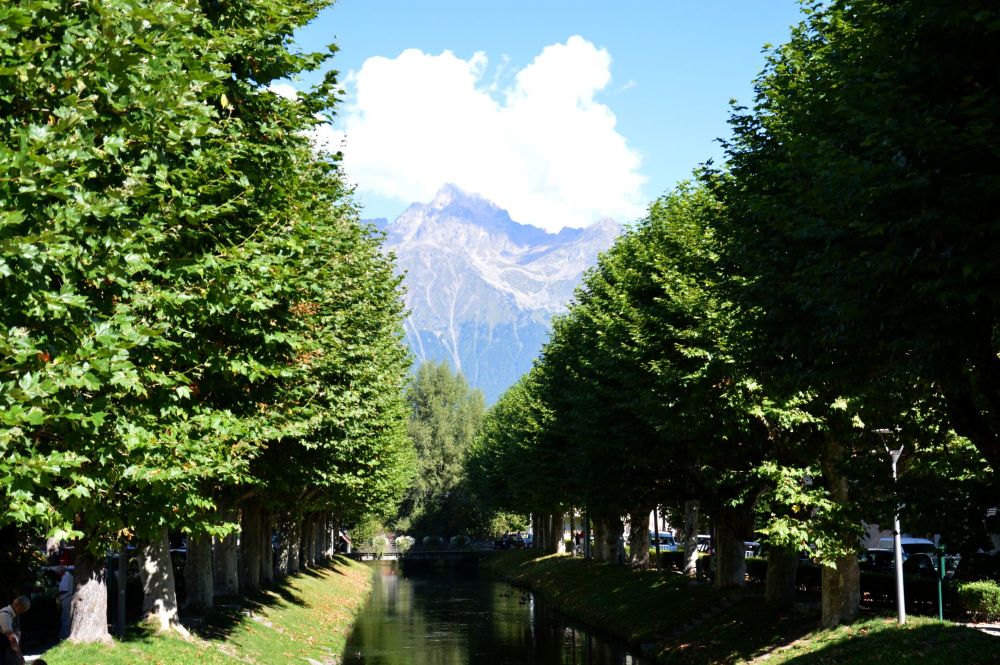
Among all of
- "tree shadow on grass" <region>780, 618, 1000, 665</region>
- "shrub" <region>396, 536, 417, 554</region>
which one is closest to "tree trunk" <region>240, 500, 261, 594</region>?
"tree shadow on grass" <region>780, 618, 1000, 665</region>

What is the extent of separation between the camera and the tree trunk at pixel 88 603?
2153 cm

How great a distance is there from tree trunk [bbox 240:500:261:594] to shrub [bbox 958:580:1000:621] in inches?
1039

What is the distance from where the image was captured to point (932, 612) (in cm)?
3147

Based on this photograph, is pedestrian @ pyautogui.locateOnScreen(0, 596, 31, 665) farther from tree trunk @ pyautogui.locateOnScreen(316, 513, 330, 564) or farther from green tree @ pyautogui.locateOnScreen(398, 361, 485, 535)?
green tree @ pyautogui.locateOnScreen(398, 361, 485, 535)

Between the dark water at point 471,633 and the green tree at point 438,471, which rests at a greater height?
the green tree at point 438,471

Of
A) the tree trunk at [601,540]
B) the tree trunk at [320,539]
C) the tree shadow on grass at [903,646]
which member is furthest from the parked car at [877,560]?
the tree trunk at [320,539]

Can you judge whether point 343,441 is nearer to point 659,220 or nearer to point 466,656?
point 466,656

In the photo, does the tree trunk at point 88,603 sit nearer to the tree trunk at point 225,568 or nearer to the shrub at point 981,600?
the tree trunk at point 225,568

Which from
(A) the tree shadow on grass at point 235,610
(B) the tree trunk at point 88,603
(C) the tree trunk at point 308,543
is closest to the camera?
(B) the tree trunk at point 88,603

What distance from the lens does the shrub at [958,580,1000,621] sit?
2984 centimetres

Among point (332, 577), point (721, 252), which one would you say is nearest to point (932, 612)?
point (721, 252)

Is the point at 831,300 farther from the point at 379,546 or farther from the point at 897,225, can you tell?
the point at 379,546

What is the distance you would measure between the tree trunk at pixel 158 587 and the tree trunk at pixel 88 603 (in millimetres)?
3177

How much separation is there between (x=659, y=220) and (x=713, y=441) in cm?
1362
